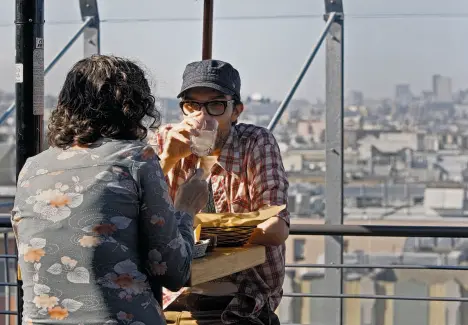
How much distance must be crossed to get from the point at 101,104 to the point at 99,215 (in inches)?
9.2

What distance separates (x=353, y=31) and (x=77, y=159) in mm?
3987

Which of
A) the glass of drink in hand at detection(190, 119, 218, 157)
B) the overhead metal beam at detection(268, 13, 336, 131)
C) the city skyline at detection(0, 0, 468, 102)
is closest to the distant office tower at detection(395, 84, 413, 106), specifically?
the city skyline at detection(0, 0, 468, 102)

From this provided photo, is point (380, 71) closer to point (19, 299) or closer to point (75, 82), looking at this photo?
point (19, 299)

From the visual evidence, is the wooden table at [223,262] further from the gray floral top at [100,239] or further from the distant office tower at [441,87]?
the distant office tower at [441,87]

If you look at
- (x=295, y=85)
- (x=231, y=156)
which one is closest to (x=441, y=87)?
(x=295, y=85)

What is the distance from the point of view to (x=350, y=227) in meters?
3.63

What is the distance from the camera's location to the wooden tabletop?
2.25m

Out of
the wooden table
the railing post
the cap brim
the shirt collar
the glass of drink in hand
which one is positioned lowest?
the wooden table

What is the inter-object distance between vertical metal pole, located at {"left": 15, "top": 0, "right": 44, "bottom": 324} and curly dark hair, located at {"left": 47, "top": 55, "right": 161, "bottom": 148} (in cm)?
76

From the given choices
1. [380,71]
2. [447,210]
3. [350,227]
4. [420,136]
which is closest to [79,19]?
[350,227]

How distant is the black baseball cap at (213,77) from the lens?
272 centimetres

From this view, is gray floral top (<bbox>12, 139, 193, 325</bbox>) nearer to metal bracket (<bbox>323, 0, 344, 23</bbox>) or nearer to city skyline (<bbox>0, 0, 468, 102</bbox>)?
city skyline (<bbox>0, 0, 468, 102</bbox>)

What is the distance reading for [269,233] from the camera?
8.59 ft

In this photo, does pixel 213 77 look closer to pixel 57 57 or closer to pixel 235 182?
pixel 235 182
